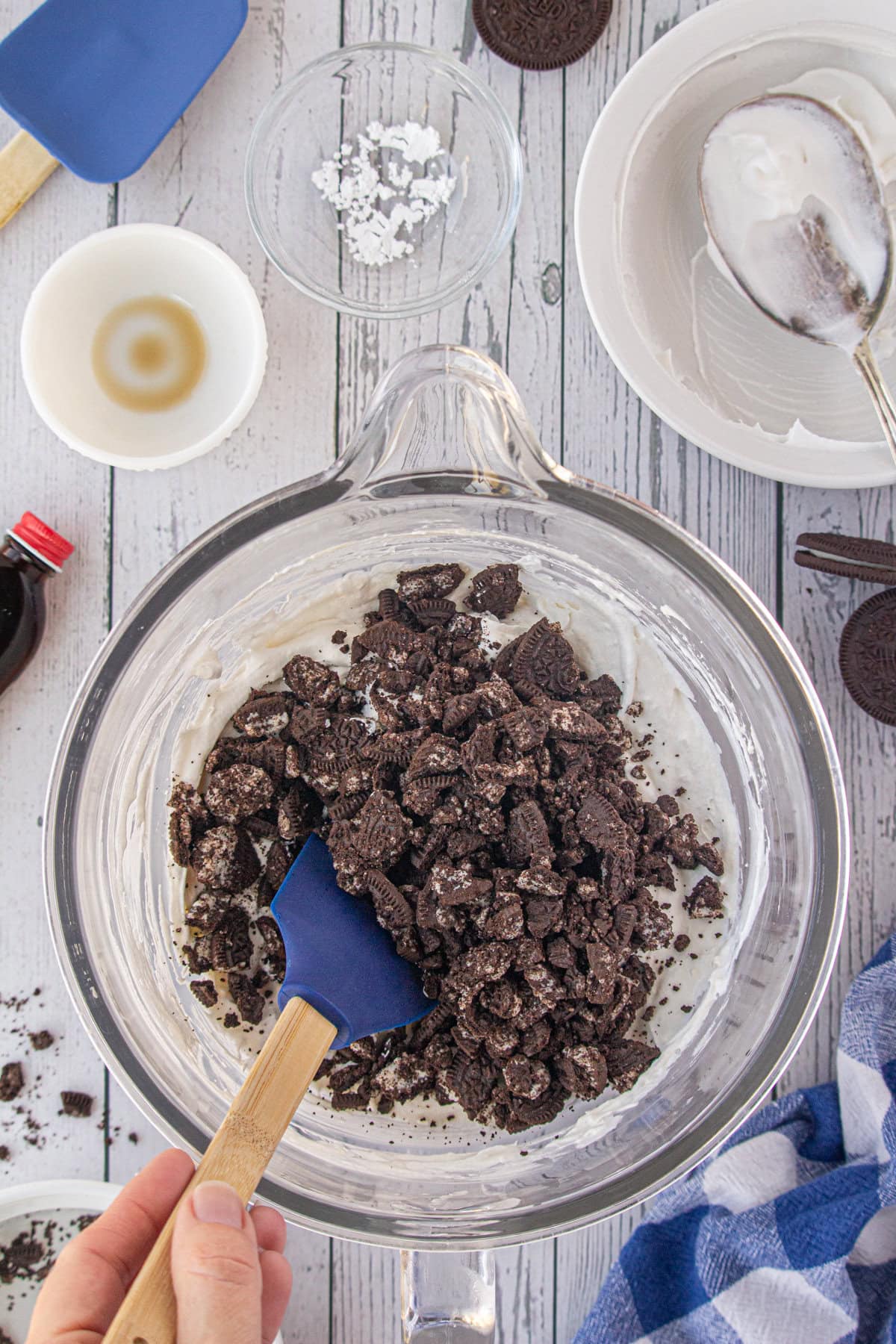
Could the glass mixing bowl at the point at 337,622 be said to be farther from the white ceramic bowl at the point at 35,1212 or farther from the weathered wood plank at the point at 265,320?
the white ceramic bowl at the point at 35,1212

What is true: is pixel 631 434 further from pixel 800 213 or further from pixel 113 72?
pixel 113 72

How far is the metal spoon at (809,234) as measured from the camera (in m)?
1.57

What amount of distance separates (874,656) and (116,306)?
1400 mm

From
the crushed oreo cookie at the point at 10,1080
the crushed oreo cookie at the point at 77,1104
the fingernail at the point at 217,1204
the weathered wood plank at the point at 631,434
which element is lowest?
the fingernail at the point at 217,1204

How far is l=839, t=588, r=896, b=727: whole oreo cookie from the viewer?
170 cm

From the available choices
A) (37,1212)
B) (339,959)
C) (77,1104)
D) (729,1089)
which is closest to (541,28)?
(339,959)

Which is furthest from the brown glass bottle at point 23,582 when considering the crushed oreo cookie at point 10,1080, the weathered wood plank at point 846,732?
the weathered wood plank at point 846,732

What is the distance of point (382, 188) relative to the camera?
1804 millimetres

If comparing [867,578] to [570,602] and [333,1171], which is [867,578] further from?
[333,1171]

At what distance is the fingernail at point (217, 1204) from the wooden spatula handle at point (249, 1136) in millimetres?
15

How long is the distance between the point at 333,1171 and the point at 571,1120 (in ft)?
1.12

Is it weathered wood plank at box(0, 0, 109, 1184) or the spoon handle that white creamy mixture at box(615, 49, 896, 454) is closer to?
the spoon handle

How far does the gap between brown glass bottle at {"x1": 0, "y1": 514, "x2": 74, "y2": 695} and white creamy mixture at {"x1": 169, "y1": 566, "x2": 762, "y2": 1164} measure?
13.5 inches

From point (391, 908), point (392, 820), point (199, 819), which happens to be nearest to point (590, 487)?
point (392, 820)
